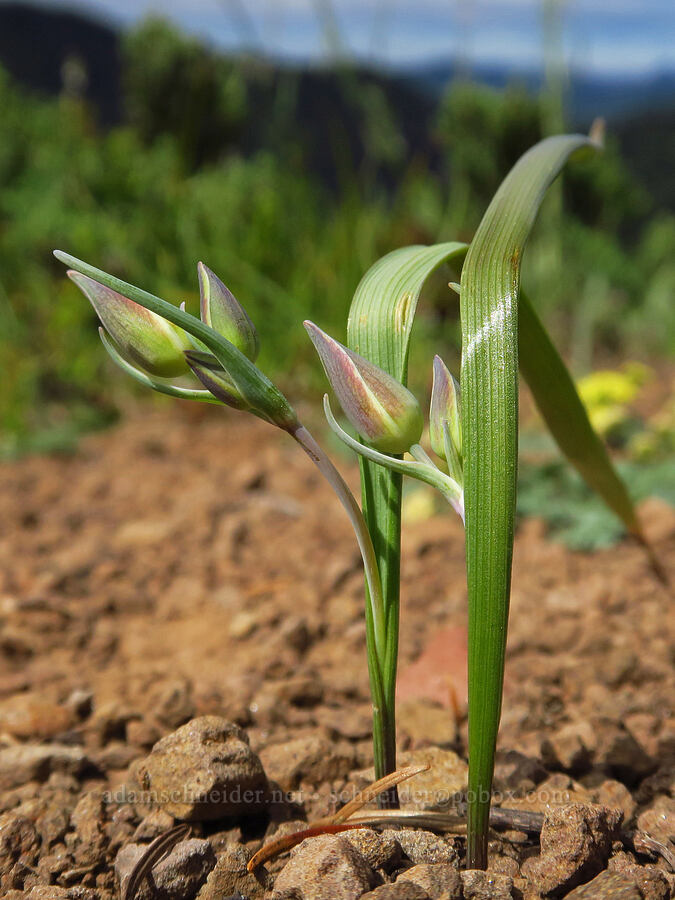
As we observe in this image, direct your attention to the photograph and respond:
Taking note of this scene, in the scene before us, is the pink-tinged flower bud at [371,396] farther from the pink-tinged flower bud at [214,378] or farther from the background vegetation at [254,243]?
the background vegetation at [254,243]

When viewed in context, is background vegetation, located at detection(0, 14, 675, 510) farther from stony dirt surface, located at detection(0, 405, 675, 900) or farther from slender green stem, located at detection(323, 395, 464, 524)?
slender green stem, located at detection(323, 395, 464, 524)

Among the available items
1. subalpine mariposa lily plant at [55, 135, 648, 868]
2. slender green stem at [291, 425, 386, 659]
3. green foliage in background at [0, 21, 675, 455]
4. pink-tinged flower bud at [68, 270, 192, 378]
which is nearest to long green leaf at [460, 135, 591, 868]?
subalpine mariposa lily plant at [55, 135, 648, 868]

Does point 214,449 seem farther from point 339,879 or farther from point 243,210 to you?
point 339,879

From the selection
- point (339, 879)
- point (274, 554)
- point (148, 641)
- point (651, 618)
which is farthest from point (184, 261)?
point (339, 879)

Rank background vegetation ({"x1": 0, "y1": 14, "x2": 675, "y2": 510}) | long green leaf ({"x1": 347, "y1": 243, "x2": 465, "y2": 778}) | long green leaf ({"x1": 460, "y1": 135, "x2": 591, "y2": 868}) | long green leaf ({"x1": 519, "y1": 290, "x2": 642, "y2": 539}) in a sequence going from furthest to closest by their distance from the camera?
background vegetation ({"x1": 0, "y1": 14, "x2": 675, "y2": 510}) → long green leaf ({"x1": 519, "y1": 290, "x2": 642, "y2": 539}) → long green leaf ({"x1": 347, "y1": 243, "x2": 465, "y2": 778}) → long green leaf ({"x1": 460, "y1": 135, "x2": 591, "y2": 868})

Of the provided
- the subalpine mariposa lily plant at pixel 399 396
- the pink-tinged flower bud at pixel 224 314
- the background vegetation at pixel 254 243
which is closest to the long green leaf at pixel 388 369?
the subalpine mariposa lily plant at pixel 399 396

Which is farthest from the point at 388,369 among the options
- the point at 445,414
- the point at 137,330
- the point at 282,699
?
the point at 282,699

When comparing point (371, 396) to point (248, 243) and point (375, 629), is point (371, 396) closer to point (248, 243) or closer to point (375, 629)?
point (375, 629)
